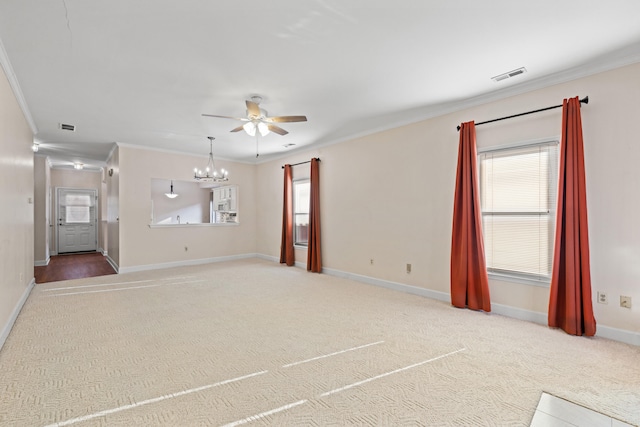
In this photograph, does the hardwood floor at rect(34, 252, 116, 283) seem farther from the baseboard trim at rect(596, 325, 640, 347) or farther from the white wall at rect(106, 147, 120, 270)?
the baseboard trim at rect(596, 325, 640, 347)

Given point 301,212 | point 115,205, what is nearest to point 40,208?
point 115,205

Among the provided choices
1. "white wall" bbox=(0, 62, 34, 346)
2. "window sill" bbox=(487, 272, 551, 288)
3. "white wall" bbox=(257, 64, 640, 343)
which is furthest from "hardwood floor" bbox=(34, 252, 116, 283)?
"window sill" bbox=(487, 272, 551, 288)

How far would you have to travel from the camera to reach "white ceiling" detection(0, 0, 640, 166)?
7.25ft

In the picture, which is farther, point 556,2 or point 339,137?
point 339,137

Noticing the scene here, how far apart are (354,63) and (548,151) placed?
237 centimetres

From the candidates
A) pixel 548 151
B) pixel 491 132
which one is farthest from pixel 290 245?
pixel 548 151

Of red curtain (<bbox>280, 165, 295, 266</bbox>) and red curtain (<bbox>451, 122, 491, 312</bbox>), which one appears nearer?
red curtain (<bbox>451, 122, 491, 312</bbox>)

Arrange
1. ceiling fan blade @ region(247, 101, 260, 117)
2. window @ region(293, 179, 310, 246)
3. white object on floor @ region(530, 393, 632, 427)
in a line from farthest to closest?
1. window @ region(293, 179, 310, 246)
2. ceiling fan blade @ region(247, 101, 260, 117)
3. white object on floor @ region(530, 393, 632, 427)

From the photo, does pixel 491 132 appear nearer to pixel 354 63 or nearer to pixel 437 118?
pixel 437 118

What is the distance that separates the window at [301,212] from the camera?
6.96 meters

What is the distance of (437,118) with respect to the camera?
4.39m

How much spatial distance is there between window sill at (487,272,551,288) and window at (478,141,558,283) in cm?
2

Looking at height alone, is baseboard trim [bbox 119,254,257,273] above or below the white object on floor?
above

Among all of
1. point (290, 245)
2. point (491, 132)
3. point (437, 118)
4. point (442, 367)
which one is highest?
point (437, 118)
